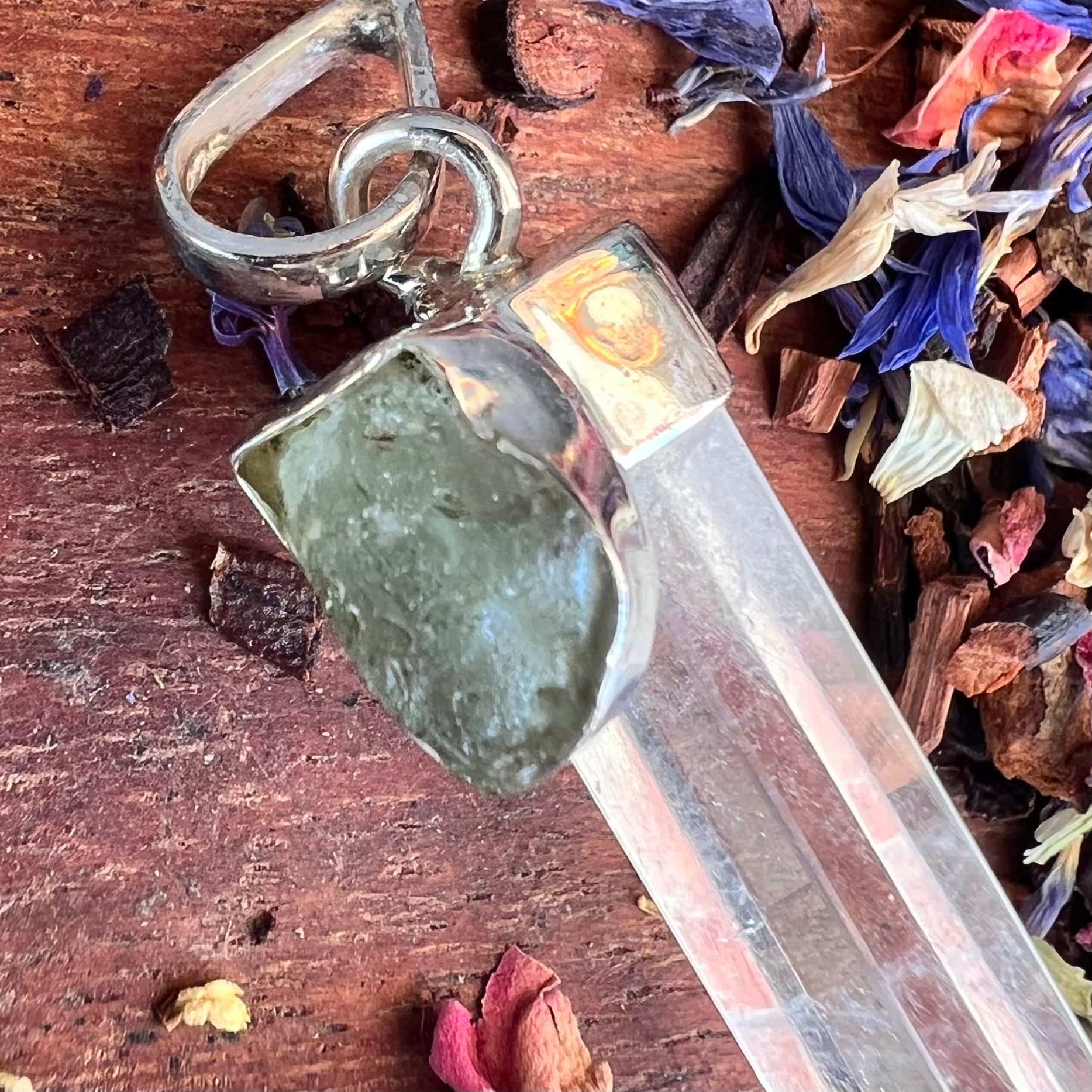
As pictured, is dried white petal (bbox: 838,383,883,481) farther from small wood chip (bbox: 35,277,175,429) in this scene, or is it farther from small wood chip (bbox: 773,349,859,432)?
small wood chip (bbox: 35,277,175,429)

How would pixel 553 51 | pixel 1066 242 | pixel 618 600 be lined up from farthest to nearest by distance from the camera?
pixel 1066 242
pixel 553 51
pixel 618 600

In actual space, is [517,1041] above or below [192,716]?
below

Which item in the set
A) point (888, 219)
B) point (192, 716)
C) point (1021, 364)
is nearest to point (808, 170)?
point (888, 219)

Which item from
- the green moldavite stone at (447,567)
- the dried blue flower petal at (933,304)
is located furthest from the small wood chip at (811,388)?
the green moldavite stone at (447,567)

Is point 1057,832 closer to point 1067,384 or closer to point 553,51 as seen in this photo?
point 1067,384

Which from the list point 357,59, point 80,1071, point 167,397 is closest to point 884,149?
point 357,59
